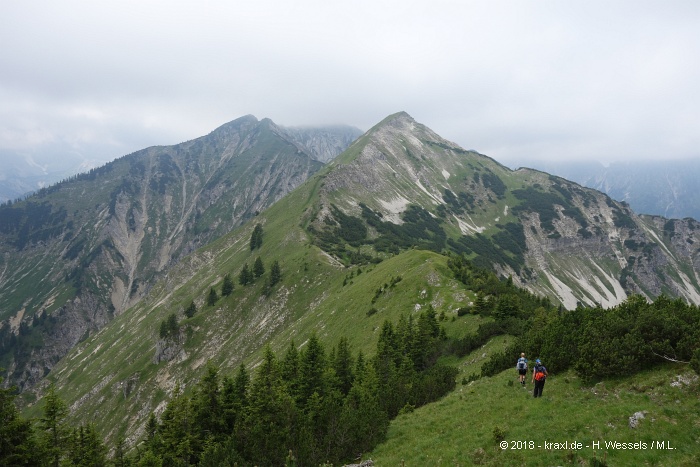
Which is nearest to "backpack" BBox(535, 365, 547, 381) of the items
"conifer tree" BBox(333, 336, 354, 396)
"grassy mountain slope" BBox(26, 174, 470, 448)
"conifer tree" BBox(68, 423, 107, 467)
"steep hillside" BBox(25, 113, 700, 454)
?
"conifer tree" BBox(333, 336, 354, 396)

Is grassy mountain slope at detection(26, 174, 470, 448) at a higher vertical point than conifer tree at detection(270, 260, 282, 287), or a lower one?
lower

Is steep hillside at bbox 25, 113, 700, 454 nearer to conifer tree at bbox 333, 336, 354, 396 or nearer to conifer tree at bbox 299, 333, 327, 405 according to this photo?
conifer tree at bbox 333, 336, 354, 396

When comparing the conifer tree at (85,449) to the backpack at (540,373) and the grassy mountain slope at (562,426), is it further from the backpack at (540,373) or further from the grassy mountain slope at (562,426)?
the backpack at (540,373)

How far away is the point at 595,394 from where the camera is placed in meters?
21.5

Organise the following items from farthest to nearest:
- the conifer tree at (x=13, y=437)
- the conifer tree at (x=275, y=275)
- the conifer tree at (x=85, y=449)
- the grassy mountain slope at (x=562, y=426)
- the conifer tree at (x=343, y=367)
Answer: the conifer tree at (x=275, y=275) → the conifer tree at (x=343, y=367) → the conifer tree at (x=85, y=449) → the conifer tree at (x=13, y=437) → the grassy mountain slope at (x=562, y=426)

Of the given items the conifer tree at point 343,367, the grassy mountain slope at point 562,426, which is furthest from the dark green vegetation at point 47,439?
the grassy mountain slope at point 562,426

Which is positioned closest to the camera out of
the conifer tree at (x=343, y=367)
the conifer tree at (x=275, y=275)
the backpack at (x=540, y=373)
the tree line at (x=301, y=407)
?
the backpack at (x=540, y=373)

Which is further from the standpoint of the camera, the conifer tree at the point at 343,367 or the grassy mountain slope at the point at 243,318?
the grassy mountain slope at the point at 243,318

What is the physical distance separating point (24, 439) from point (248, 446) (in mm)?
15784

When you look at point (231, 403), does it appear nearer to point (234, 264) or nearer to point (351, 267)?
point (351, 267)

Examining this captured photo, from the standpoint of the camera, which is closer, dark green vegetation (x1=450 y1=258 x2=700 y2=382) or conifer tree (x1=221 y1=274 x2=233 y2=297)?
dark green vegetation (x1=450 y1=258 x2=700 y2=382)

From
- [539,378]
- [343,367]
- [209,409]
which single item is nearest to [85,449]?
[209,409]

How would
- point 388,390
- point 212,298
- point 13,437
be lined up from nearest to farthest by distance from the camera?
1. point 13,437
2. point 388,390
3. point 212,298

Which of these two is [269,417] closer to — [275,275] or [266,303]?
[266,303]
